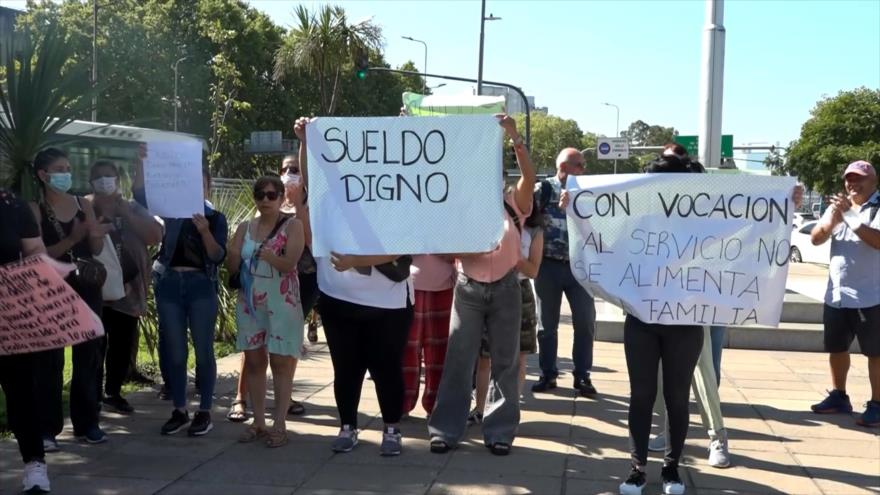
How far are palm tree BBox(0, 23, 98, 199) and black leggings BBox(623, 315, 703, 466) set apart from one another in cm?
373

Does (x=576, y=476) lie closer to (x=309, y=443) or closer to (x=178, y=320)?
(x=309, y=443)

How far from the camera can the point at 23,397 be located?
179 inches

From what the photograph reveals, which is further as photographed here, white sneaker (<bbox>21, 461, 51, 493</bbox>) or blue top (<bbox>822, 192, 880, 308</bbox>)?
blue top (<bbox>822, 192, 880, 308</bbox>)

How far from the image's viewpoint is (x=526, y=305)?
20.8 feet

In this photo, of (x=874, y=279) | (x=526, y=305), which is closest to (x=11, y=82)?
(x=526, y=305)

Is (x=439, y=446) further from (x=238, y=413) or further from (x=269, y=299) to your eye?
(x=238, y=413)

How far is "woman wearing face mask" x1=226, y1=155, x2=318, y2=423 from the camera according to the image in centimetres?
589

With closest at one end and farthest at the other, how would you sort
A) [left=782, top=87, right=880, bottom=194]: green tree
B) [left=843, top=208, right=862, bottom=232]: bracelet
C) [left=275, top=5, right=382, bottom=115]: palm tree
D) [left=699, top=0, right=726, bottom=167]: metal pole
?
[left=843, top=208, right=862, bottom=232]: bracelet, [left=699, top=0, right=726, bottom=167]: metal pole, [left=275, top=5, right=382, bottom=115]: palm tree, [left=782, top=87, right=880, bottom=194]: green tree

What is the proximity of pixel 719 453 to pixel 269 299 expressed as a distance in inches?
113

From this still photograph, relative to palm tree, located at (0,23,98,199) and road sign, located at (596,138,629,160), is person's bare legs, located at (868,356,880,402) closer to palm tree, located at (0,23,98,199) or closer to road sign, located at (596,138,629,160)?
palm tree, located at (0,23,98,199)

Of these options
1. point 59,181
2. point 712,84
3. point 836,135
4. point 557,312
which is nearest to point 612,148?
point 712,84

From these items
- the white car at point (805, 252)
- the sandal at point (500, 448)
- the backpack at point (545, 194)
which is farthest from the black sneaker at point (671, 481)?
the white car at point (805, 252)

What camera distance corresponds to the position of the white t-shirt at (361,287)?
5.24 metres

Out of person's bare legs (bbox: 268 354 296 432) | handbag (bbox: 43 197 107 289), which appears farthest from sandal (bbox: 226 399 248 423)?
handbag (bbox: 43 197 107 289)
